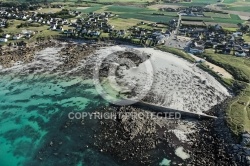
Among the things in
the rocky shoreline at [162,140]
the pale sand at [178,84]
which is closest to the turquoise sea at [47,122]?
the rocky shoreline at [162,140]

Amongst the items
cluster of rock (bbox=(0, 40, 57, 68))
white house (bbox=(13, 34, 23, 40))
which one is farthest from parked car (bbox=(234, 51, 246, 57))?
white house (bbox=(13, 34, 23, 40))

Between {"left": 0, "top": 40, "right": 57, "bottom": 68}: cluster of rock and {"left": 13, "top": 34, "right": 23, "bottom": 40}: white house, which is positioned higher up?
{"left": 13, "top": 34, "right": 23, "bottom": 40}: white house

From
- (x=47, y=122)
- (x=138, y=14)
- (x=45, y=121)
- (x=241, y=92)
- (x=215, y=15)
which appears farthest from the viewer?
(x=215, y=15)

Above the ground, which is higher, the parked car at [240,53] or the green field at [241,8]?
the green field at [241,8]

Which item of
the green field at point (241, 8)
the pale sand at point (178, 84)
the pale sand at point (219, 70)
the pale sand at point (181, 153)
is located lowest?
the pale sand at point (181, 153)

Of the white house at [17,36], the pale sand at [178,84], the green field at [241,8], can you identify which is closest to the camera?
the pale sand at [178,84]

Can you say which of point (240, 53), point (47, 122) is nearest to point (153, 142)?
point (47, 122)

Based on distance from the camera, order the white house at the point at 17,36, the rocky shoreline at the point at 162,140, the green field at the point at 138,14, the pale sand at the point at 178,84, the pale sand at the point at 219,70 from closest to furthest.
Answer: the rocky shoreline at the point at 162,140 → the pale sand at the point at 178,84 → the pale sand at the point at 219,70 → the white house at the point at 17,36 → the green field at the point at 138,14

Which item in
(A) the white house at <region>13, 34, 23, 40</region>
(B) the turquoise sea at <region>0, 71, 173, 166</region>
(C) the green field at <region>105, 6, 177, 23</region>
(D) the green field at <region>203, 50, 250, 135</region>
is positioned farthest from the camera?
(C) the green field at <region>105, 6, 177, 23</region>

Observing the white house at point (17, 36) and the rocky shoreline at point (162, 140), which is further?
the white house at point (17, 36)

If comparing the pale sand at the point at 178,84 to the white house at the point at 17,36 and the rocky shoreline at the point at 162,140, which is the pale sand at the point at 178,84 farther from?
the white house at the point at 17,36

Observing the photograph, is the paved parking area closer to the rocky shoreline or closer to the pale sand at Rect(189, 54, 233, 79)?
the pale sand at Rect(189, 54, 233, 79)

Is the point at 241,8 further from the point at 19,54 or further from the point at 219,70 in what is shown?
the point at 19,54
